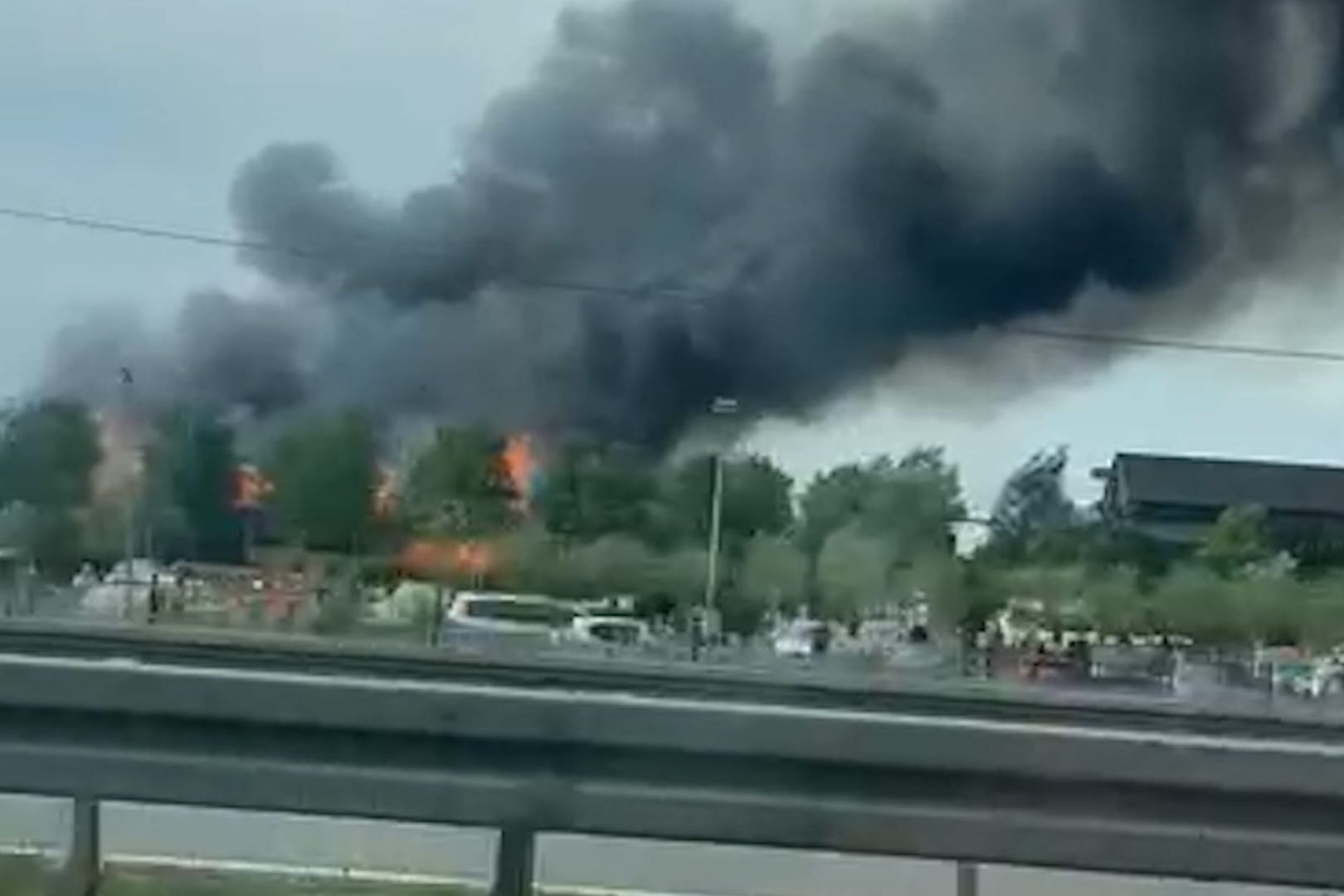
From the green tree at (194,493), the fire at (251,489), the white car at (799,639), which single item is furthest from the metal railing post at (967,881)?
the fire at (251,489)

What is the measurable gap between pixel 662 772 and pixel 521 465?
1030 centimetres

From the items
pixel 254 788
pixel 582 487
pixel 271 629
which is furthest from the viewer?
pixel 582 487

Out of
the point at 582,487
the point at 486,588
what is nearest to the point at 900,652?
the point at 486,588

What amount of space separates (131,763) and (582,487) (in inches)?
377

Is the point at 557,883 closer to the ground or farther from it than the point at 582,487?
closer to the ground

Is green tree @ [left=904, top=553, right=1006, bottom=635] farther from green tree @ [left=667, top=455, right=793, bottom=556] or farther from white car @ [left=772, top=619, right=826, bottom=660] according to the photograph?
green tree @ [left=667, top=455, right=793, bottom=556]

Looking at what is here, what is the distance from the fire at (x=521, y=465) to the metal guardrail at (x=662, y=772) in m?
7.57

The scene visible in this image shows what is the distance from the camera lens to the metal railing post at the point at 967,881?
5230mm

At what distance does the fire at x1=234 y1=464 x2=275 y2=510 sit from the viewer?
1262 cm

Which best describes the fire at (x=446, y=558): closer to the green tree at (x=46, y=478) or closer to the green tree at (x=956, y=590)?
the green tree at (x=46, y=478)

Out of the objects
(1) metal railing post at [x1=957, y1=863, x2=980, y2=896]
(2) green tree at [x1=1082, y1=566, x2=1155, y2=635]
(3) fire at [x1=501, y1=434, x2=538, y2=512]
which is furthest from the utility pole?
(1) metal railing post at [x1=957, y1=863, x2=980, y2=896]

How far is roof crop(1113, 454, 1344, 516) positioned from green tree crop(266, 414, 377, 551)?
427cm

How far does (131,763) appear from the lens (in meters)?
5.04

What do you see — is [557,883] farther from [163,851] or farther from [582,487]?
[582,487]
